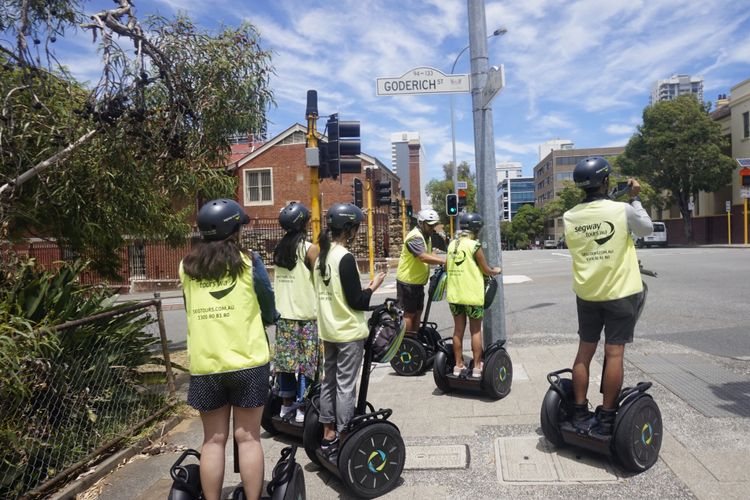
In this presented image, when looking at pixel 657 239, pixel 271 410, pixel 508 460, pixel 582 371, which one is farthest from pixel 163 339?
pixel 657 239

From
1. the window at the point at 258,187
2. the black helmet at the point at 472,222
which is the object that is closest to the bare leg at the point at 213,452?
the black helmet at the point at 472,222

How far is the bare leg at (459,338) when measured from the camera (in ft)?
16.9

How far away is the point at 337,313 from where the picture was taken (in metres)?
3.56

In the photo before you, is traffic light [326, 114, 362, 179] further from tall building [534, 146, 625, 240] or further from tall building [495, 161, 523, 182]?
tall building [495, 161, 523, 182]

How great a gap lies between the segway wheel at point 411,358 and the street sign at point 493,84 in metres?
2.74

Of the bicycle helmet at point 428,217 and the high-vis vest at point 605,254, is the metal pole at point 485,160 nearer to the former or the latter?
the bicycle helmet at point 428,217

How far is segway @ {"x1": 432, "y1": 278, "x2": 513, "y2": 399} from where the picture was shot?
4.95 m

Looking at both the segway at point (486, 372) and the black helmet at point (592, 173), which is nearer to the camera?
the black helmet at point (592, 173)

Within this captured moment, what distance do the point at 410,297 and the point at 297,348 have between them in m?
2.09

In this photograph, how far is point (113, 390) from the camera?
4.75 meters

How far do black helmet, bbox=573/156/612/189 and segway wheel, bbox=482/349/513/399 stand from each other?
193 cm

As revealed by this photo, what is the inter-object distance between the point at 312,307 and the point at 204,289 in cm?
159

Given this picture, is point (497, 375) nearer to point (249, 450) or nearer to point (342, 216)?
point (342, 216)

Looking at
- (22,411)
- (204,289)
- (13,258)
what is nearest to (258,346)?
(204,289)
